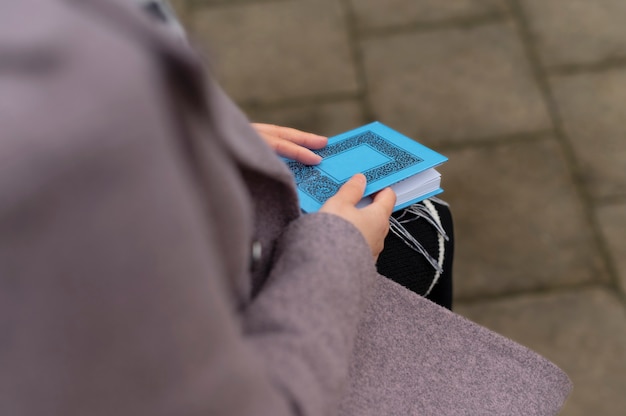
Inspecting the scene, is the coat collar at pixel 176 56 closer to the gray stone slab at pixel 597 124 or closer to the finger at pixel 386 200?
the finger at pixel 386 200

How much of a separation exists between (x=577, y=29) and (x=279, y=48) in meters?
0.96

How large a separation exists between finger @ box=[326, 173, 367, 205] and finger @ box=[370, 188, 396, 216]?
2 centimetres

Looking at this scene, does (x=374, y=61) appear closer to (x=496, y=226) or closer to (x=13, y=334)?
(x=496, y=226)

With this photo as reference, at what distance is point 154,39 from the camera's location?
Answer: 1.18 ft

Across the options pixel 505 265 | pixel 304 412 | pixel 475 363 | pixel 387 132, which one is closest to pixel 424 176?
pixel 387 132

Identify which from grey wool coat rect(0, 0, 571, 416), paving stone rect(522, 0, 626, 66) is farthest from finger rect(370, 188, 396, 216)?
paving stone rect(522, 0, 626, 66)

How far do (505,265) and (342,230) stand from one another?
108 centimetres

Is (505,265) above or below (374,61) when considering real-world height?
below

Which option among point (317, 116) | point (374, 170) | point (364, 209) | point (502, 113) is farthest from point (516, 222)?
point (364, 209)

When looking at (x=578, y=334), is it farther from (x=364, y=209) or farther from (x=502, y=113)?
(x=364, y=209)

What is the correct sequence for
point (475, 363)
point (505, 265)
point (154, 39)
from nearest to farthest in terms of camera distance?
1. point (154, 39)
2. point (475, 363)
3. point (505, 265)

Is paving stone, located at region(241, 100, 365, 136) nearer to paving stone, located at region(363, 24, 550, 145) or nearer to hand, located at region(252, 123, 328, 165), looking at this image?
paving stone, located at region(363, 24, 550, 145)

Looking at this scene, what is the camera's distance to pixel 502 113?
1939 mm

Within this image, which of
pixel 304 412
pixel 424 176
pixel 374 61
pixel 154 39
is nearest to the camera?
pixel 154 39
